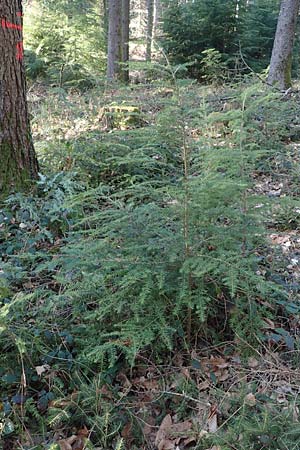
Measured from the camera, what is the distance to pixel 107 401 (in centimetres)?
245

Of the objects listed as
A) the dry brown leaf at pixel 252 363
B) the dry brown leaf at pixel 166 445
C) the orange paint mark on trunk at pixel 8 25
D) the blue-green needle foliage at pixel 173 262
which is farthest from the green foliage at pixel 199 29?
the dry brown leaf at pixel 166 445

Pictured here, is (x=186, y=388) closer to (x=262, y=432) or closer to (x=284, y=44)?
(x=262, y=432)

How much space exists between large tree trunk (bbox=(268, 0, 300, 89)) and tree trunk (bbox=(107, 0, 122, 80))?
4177 millimetres

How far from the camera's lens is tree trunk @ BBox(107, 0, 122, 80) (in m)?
10.2

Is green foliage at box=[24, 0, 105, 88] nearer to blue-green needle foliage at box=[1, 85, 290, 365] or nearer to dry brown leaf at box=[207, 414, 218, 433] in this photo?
blue-green needle foliage at box=[1, 85, 290, 365]

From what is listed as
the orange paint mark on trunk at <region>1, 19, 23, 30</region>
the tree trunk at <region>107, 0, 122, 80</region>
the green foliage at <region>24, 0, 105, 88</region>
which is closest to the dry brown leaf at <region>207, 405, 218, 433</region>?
the orange paint mark on trunk at <region>1, 19, 23, 30</region>

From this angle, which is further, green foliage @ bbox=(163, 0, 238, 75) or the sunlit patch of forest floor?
green foliage @ bbox=(163, 0, 238, 75)

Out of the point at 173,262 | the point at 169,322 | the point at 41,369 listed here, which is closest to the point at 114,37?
the point at 173,262

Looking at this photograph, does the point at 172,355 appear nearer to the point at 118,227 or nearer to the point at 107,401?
the point at 107,401

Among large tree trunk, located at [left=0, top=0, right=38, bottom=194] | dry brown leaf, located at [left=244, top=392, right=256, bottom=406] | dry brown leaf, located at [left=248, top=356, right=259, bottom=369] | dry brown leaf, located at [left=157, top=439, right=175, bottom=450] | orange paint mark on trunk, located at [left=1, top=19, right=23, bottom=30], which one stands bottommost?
dry brown leaf, located at [left=157, top=439, right=175, bottom=450]

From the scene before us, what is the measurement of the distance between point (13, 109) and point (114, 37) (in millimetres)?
7504

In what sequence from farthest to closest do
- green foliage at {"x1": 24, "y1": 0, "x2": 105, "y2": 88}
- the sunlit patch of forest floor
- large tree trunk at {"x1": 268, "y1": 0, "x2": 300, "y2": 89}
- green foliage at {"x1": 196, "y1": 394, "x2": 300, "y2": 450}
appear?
green foliage at {"x1": 24, "y1": 0, "x2": 105, "y2": 88} < large tree trunk at {"x1": 268, "y1": 0, "x2": 300, "y2": 89} < the sunlit patch of forest floor < green foliage at {"x1": 196, "y1": 394, "x2": 300, "y2": 450}

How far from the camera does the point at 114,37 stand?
34.4ft

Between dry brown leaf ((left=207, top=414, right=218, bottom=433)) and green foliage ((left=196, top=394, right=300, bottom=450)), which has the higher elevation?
green foliage ((left=196, top=394, right=300, bottom=450))
